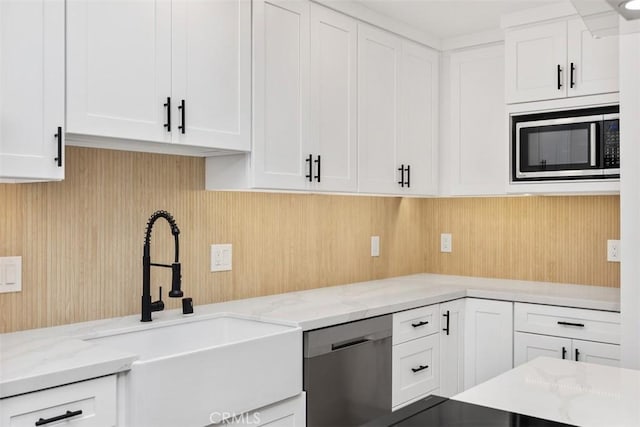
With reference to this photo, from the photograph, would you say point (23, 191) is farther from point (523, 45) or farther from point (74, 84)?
point (523, 45)

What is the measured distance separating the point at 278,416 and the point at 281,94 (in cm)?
135

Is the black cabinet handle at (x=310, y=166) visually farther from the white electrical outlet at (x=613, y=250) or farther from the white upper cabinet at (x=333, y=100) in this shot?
the white electrical outlet at (x=613, y=250)

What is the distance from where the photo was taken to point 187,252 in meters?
2.64

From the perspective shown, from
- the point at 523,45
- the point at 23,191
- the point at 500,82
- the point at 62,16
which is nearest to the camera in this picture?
the point at 62,16

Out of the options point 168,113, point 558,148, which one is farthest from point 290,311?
point 558,148

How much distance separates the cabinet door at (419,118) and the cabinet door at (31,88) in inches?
78.3

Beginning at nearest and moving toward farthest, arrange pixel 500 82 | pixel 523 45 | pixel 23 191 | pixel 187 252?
pixel 23 191 < pixel 187 252 < pixel 523 45 < pixel 500 82

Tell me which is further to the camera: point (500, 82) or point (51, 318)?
point (500, 82)

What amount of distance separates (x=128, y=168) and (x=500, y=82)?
7.17ft

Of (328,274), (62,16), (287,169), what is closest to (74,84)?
(62,16)

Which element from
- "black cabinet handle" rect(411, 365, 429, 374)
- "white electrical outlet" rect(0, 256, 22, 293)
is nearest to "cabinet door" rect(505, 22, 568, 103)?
"black cabinet handle" rect(411, 365, 429, 374)

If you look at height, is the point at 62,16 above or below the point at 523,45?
below

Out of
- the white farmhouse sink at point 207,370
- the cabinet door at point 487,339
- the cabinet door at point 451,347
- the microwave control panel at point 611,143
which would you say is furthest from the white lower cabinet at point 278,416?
the microwave control panel at point 611,143

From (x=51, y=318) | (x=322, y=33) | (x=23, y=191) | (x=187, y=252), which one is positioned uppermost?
(x=322, y=33)
